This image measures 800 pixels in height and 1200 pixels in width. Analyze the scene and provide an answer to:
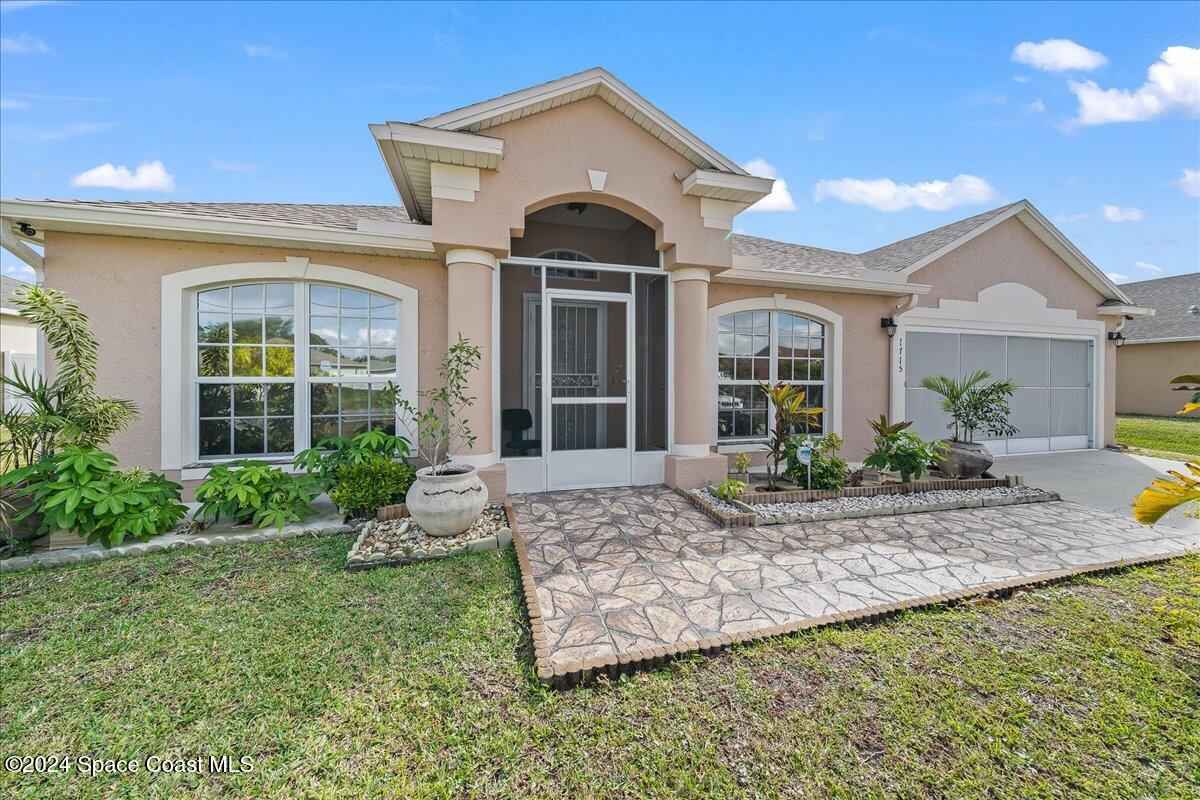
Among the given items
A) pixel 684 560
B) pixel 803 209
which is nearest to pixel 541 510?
pixel 684 560

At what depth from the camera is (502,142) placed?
5492mm

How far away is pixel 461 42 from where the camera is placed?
831cm

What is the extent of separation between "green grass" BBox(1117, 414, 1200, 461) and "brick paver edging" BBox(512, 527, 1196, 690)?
9.86 m

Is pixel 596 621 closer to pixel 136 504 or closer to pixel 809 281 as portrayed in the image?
pixel 136 504

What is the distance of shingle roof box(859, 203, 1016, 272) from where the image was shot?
9550 mm

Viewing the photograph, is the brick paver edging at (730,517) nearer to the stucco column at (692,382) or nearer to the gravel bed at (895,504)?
the gravel bed at (895,504)

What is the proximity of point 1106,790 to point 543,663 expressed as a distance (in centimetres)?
279

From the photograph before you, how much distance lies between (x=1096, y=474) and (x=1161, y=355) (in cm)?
1773

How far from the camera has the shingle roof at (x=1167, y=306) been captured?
18.6 meters

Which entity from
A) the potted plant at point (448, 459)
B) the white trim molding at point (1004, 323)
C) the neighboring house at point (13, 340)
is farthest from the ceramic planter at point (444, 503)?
the neighboring house at point (13, 340)

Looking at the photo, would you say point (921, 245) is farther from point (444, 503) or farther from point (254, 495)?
point (254, 495)

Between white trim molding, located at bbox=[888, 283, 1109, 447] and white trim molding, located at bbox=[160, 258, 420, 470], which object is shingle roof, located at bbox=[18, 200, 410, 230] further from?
white trim molding, located at bbox=[888, 283, 1109, 447]

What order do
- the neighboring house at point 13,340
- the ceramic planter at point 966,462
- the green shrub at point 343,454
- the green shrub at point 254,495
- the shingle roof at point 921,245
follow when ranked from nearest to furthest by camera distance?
1. the green shrub at point 254,495
2. the green shrub at point 343,454
3. the ceramic planter at point 966,462
4. the shingle roof at point 921,245
5. the neighboring house at point 13,340

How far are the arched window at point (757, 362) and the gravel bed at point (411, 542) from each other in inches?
174
